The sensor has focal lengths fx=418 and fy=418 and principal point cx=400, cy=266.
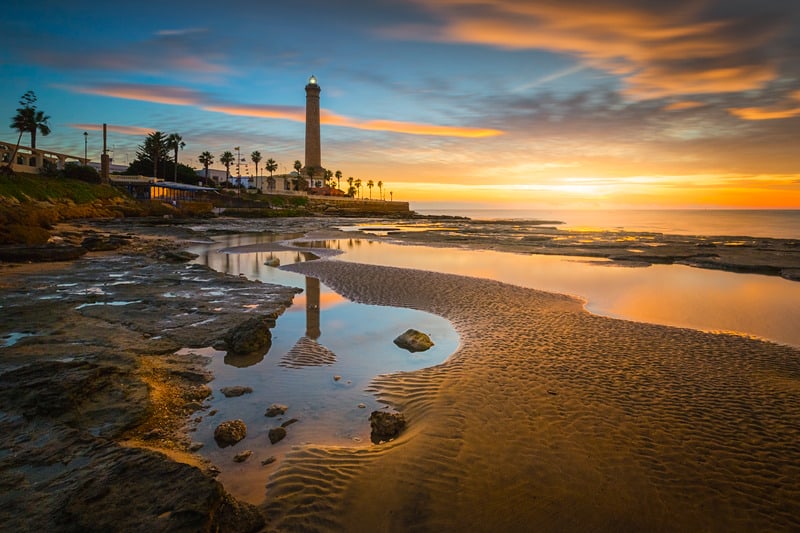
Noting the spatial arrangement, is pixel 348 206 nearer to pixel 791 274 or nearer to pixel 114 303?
pixel 791 274

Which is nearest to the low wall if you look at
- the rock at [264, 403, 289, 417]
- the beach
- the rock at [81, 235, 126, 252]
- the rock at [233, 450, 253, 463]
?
the rock at [81, 235, 126, 252]

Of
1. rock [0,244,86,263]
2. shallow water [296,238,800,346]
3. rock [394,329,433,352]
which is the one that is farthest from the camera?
rock [0,244,86,263]

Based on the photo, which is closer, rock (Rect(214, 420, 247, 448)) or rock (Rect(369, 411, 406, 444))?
rock (Rect(214, 420, 247, 448))

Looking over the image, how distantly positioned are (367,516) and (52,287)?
16.0m

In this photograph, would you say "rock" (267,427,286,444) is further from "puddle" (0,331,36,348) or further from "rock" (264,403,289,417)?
"puddle" (0,331,36,348)

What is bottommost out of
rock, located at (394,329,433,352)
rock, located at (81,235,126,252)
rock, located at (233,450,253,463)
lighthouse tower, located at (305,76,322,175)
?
rock, located at (233,450,253,463)

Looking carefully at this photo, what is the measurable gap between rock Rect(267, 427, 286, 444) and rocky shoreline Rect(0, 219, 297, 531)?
3.19ft

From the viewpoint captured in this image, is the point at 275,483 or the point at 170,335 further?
the point at 170,335

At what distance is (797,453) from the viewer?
588cm

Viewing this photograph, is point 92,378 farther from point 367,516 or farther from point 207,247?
point 207,247

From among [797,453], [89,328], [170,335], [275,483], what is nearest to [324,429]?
[275,483]

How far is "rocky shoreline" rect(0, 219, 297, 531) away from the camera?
3.80 m

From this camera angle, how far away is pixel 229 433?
5980 millimetres

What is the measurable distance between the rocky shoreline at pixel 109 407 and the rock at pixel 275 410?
116 centimetres
